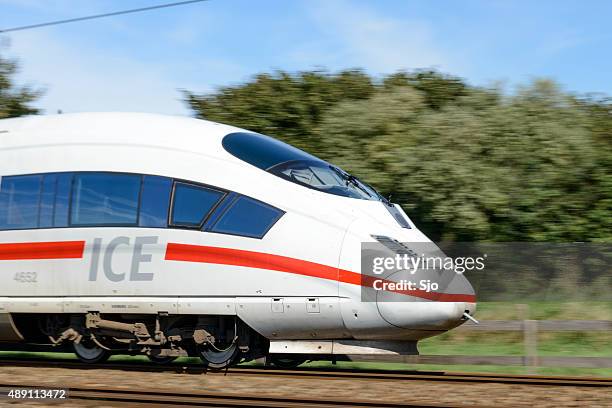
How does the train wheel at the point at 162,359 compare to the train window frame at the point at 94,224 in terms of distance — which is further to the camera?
the train wheel at the point at 162,359

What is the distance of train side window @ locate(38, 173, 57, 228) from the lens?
1038 cm

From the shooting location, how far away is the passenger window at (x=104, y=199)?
1004 centimetres

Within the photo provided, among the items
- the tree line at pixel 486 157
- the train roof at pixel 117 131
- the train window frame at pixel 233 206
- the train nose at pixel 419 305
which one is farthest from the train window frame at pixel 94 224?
the tree line at pixel 486 157

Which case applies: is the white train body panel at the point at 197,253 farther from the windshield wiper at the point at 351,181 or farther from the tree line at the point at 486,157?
the tree line at the point at 486,157

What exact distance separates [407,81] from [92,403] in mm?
17973

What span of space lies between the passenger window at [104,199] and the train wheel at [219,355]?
5.53 feet

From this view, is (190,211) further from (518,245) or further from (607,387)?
(518,245)

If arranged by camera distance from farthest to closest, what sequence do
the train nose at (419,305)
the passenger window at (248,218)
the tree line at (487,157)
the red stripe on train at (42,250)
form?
the tree line at (487,157) < the red stripe on train at (42,250) < the passenger window at (248,218) < the train nose at (419,305)

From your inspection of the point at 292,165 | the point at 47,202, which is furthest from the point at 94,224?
the point at 292,165

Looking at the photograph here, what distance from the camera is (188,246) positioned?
31.8 ft

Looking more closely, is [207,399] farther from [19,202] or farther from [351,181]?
[19,202]

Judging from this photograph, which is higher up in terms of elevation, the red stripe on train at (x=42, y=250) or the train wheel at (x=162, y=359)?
the red stripe on train at (x=42, y=250)

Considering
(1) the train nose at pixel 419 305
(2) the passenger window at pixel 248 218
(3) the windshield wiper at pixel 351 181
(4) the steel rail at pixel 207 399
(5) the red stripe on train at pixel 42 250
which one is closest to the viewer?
(4) the steel rail at pixel 207 399

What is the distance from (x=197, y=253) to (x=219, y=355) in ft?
4.13
